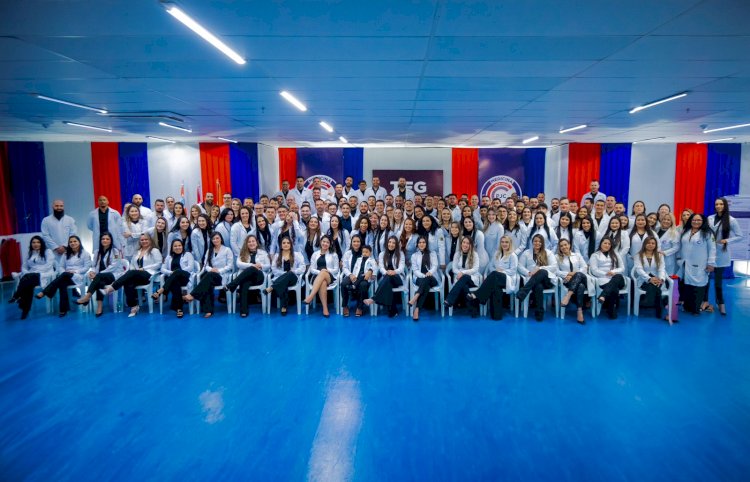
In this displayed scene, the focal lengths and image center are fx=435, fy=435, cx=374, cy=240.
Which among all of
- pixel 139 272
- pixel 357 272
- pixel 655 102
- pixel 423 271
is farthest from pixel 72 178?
pixel 655 102

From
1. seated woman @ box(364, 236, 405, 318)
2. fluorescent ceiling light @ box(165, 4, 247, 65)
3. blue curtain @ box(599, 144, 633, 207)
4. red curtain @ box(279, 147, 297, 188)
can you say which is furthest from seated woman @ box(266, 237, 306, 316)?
blue curtain @ box(599, 144, 633, 207)

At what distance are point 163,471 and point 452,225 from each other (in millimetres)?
4587

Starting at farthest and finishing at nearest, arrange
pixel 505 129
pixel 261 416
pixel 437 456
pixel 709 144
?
pixel 709 144
pixel 505 129
pixel 261 416
pixel 437 456

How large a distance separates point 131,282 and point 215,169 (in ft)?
17.3

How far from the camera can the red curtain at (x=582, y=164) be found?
35.6 feet

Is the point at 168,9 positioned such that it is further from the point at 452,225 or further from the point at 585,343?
the point at 585,343

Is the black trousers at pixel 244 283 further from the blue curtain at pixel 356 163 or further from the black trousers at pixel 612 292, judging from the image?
the blue curtain at pixel 356 163

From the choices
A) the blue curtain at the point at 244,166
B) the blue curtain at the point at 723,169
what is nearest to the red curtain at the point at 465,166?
the blue curtain at the point at 244,166

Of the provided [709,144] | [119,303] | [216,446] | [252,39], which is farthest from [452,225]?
[709,144]

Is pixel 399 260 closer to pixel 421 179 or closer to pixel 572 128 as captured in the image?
pixel 572 128

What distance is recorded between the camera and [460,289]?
5.86 metres

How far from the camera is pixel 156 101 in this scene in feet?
18.6

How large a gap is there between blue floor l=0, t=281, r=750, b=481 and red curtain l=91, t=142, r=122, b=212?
5.88 m

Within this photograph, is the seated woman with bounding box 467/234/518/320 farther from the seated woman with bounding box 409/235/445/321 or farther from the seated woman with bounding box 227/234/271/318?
the seated woman with bounding box 227/234/271/318
